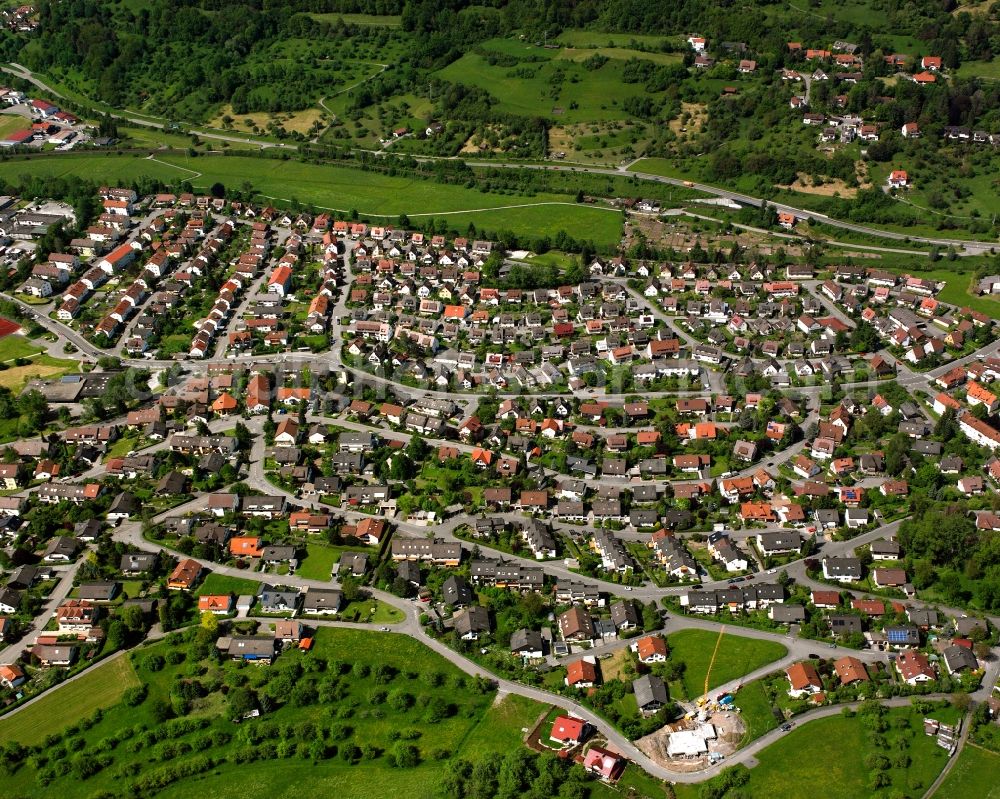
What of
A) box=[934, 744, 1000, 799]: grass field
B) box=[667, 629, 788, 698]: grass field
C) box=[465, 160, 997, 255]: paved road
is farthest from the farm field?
box=[465, 160, 997, 255]: paved road

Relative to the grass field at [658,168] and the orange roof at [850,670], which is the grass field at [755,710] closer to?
the orange roof at [850,670]

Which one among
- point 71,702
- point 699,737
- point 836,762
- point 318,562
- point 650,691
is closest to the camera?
point 836,762

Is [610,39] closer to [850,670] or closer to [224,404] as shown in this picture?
[224,404]

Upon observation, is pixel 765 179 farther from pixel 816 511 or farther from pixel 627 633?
pixel 627 633

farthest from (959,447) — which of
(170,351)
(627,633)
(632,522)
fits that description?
(170,351)

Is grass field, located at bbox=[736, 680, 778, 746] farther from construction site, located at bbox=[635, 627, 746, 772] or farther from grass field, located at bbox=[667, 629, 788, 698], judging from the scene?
grass field, located at bbox=[667, 629, 788, 698]

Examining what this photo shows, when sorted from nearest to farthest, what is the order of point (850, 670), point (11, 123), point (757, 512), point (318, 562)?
point (850, 670)
point (318, 562)
point (757, 512)
point (11, 123)

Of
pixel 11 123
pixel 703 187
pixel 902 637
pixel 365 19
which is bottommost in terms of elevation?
pixel 902 637

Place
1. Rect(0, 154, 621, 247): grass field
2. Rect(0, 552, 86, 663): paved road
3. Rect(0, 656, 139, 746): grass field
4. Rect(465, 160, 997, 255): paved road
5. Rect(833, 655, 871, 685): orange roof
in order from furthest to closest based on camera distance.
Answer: Rect(0, 154, 621, 247): grass field < Rect(465, 160, 997, 255): paved road < Rect(0, 552, 86, 663): paved road < Rect(833, 655, 871, 685): orange roof < Rect(0, 656, 139, 746): grass field

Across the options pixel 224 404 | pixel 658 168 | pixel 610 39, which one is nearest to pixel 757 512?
pixel 224 404
